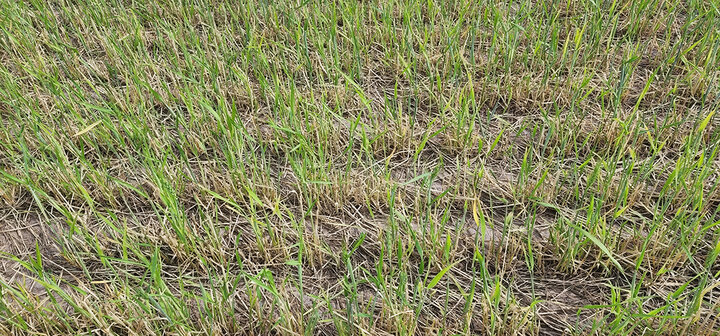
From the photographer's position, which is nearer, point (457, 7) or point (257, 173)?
point (257, 173)

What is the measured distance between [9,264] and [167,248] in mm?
421

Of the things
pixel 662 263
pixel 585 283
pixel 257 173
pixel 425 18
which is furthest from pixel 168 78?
pixel 662 263

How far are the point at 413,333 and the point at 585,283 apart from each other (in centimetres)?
46

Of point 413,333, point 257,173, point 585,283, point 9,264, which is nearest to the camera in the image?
point 413,333

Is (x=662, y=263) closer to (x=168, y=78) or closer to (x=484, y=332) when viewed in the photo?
(x=484, y=332)

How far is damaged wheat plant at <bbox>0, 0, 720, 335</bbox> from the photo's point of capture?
1.32 meters

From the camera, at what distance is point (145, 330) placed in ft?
4.29

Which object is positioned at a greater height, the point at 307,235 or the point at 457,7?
the point at 457,7

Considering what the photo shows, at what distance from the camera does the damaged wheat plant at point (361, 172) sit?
1.32 metres

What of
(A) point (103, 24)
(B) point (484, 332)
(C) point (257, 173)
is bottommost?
(B) point (484, 332)

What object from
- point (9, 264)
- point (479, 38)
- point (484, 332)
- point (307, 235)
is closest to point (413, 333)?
point (484, 332)

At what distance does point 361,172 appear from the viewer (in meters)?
1.66

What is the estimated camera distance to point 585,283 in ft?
4.59

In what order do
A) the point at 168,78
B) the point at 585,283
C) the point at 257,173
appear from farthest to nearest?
the point at 168,78 → the point at 257,173 → the point at 585,283
